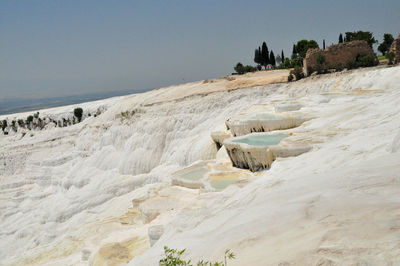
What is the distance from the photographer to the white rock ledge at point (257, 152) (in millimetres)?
8394

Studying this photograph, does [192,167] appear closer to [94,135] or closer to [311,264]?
[311,264]

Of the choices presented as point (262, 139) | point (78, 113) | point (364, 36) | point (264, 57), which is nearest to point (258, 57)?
point (264, 57)

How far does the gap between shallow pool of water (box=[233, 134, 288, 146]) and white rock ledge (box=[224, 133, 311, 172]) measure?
0.15m

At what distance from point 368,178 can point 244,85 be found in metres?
17.0

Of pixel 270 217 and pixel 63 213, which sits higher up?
pixel 270 217

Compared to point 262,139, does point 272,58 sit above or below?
above

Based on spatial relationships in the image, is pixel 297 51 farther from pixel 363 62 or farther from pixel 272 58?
pixel 363 62


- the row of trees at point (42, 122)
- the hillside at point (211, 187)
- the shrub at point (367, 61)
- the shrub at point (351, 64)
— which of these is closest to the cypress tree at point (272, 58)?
the hillside at point (211, 187)

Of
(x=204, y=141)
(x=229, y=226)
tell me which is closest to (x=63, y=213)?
(x=204, y=141)

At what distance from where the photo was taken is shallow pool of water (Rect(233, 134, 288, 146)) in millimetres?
9962

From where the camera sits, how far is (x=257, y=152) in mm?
9445

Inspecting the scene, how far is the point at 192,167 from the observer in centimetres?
1133

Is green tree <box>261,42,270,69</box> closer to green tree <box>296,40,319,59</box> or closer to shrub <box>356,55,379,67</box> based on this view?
green tree <box>296,40,319,59</box>

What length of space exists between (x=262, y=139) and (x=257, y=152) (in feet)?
3.86
